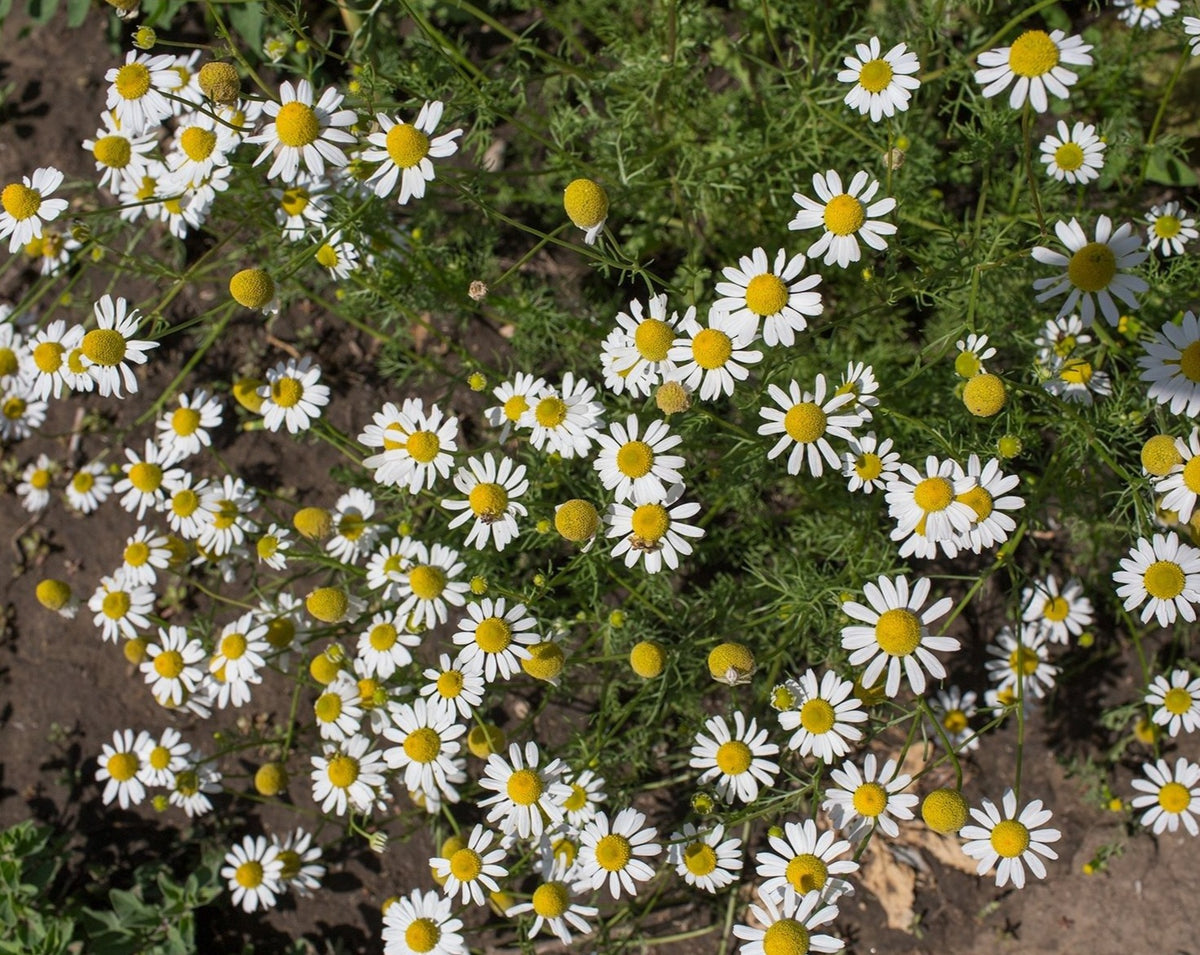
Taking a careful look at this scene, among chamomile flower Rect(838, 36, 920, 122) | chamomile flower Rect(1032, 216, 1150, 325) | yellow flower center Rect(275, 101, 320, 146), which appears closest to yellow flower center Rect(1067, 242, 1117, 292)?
chamomile flower Rect(1032, 216, 1150, 325)

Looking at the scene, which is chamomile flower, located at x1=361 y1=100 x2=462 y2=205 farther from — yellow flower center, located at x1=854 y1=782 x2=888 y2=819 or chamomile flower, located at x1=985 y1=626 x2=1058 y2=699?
chamomile flower, located at x1=985 y1=626 x2=1058 y2=699

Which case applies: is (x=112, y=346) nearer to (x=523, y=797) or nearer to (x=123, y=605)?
(x=123, y=605)

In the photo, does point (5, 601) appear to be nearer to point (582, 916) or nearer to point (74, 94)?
point (74, 94)

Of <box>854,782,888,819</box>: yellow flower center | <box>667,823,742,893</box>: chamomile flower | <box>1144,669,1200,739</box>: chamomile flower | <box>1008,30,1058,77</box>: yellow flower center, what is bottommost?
<box>667,823,742,893</box>: chamomile flower

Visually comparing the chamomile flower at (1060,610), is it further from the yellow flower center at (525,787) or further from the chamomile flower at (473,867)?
the chamomile flower at (473,867)

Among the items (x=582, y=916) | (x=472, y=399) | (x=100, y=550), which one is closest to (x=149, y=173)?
(x=472, y=399)

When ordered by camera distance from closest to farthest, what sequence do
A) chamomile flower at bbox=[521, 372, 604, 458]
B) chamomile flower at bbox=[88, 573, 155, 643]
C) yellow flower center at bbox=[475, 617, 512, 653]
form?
yellow flower center at bbox=[475, 617, 512, 653], chamomile flower at bbox=[521, 372, 604, 458], chamomile flower at bbox=[88, 573, 155, 643]

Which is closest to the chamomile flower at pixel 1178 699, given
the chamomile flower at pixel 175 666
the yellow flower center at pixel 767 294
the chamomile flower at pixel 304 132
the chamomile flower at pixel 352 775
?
the yellow flower center at pixel 767 294
